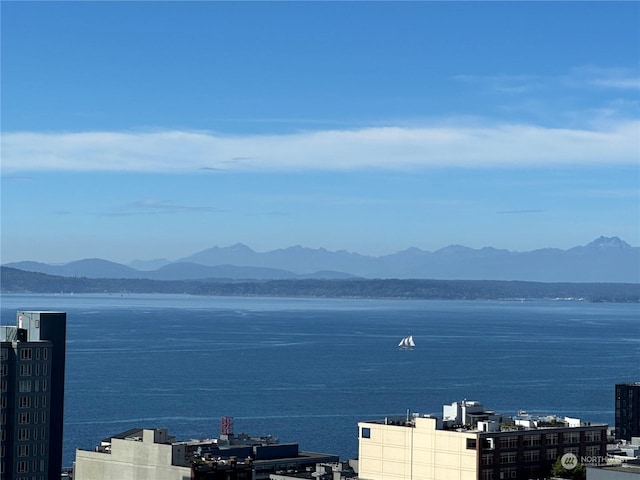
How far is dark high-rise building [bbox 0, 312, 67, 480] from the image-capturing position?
68375 mm

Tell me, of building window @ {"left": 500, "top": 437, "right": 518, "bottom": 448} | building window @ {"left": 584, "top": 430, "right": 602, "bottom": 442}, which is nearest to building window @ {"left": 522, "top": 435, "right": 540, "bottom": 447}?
building window @ {"left": 500, "top": 437, "right": 518, "bottom": 448}

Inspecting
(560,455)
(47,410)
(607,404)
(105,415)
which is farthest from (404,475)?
(607,404)

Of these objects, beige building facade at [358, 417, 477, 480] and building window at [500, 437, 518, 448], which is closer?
building window at [500, 437, 518, 448]

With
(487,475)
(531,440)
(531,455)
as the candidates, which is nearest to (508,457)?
(487,475)

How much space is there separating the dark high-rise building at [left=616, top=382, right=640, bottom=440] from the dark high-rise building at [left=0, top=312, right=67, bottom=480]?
66.7 meters

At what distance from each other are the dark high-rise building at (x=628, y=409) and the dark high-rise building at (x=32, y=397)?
219 ft

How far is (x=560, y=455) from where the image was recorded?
74500 millimetres

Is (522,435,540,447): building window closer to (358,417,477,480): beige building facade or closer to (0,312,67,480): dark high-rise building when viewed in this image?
(358,417,477,480): beige building facade

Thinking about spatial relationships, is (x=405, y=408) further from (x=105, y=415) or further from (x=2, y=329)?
(x=2, y=329)

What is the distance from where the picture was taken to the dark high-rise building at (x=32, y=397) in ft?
224

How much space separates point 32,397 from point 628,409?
71.2 metres

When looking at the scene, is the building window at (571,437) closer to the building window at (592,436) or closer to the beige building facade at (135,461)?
the building window at (592,436)

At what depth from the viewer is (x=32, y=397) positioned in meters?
69.6

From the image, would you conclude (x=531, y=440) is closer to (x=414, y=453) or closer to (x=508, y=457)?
(x=508, y=457)
